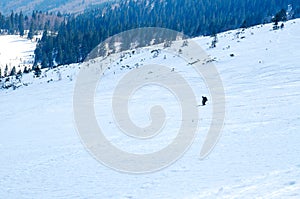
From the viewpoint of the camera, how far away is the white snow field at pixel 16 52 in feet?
371

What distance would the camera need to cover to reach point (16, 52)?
5059 inches

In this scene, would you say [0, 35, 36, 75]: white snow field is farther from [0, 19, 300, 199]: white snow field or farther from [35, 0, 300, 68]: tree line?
[0, 19, 300, 199]: white snow field

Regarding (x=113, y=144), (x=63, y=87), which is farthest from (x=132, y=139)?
(x=63, y=87)

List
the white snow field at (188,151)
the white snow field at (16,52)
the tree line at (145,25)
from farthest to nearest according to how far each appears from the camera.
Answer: the white snow field at (16,52) → the tree line at (145,25) → the white snow field at (188,151)

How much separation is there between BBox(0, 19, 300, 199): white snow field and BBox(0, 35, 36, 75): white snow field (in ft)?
290

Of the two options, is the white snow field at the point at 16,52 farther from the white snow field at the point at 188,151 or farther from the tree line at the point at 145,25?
the white snow field at the point at 188,151

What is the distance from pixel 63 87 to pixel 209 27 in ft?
265

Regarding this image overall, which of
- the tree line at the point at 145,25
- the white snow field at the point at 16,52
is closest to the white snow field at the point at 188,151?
the tree line at the point at 145,25

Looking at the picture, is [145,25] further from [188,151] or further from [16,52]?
[188,151]

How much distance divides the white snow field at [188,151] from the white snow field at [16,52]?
8840 centimetres

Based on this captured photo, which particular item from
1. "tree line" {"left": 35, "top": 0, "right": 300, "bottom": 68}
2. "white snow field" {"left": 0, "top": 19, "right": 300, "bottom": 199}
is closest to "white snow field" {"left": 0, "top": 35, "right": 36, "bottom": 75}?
"tree line" {"left": 35, "top": 0, "right": 300, "bottom": 68}

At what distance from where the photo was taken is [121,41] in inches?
4461

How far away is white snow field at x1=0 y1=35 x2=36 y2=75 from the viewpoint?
371 feet

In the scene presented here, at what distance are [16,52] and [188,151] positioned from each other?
415 ft
